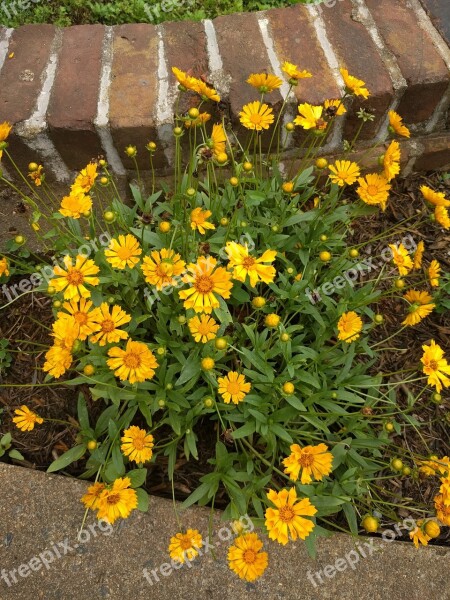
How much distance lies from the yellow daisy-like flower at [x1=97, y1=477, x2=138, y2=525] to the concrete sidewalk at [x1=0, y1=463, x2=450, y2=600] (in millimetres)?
217

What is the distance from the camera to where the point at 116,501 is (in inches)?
57.2

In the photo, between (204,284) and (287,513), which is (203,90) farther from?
(287,513)

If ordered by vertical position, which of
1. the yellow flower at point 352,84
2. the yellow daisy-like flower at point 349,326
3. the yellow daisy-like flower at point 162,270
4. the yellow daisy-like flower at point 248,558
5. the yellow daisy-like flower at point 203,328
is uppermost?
the yellow flower at point 352,84

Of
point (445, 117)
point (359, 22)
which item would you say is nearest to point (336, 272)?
point (445, 117)

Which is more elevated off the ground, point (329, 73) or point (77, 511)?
point (329, 73)

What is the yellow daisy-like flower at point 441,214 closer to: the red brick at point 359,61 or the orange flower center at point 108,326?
the red brick at point 359,61

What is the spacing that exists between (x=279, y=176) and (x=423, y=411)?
106cm

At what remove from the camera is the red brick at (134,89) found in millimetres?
1743

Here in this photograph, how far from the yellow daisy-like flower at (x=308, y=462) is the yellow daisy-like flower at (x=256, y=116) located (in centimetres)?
101

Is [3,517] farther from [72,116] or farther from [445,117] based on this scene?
[445,117]

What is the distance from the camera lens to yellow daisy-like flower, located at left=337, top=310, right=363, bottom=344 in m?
1.65

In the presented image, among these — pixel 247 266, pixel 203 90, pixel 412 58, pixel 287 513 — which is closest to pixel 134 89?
pixel 203 90

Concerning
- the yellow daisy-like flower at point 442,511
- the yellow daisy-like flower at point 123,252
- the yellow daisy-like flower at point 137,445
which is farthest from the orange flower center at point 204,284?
the yellow daisy-like flower at point 442,511

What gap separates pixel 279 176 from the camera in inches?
74.6
